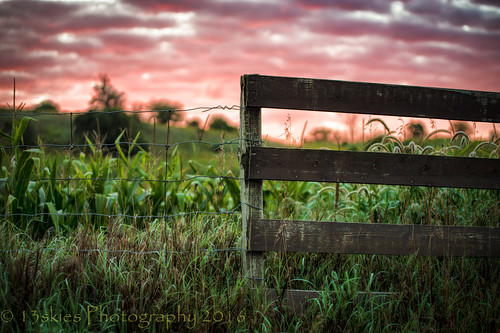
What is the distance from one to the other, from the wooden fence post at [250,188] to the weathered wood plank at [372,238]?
7 centimetres

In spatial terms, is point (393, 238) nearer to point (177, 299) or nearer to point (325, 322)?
point (325, 322)

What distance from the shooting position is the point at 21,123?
3828 millimetres

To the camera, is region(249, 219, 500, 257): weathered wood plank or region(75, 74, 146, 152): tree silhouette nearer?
region(249, 219, 500, 257): weathered wood plank

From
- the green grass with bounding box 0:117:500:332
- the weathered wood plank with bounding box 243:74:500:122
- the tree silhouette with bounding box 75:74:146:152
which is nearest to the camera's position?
the green grass with bounding box 0:117:500:332

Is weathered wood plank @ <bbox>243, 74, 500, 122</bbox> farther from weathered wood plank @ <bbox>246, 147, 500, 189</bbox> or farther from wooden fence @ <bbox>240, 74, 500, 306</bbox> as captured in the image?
weathered wood plank @ <bbox>246, 147, 500, 189</bbox>

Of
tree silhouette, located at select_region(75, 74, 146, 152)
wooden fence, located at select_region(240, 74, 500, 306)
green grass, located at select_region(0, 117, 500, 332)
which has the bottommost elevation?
green grass, located at select_region(0, 117, 500, 332)

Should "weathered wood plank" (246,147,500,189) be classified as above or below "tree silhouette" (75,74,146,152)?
below

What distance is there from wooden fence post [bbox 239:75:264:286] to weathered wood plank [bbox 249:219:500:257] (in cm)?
7

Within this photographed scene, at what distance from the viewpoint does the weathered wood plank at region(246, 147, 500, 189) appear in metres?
2.86

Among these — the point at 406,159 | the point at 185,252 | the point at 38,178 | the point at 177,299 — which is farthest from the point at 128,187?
the point at 406,159

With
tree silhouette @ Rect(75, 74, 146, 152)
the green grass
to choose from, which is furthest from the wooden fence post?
tree silhouette @ Rect(75, 74, 146, 152)

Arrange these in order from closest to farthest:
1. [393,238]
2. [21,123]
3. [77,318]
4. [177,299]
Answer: [77,318]
[177,299]
[393,238]
[21,123]

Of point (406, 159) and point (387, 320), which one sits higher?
point (406, 159)

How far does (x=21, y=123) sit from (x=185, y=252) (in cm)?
242
